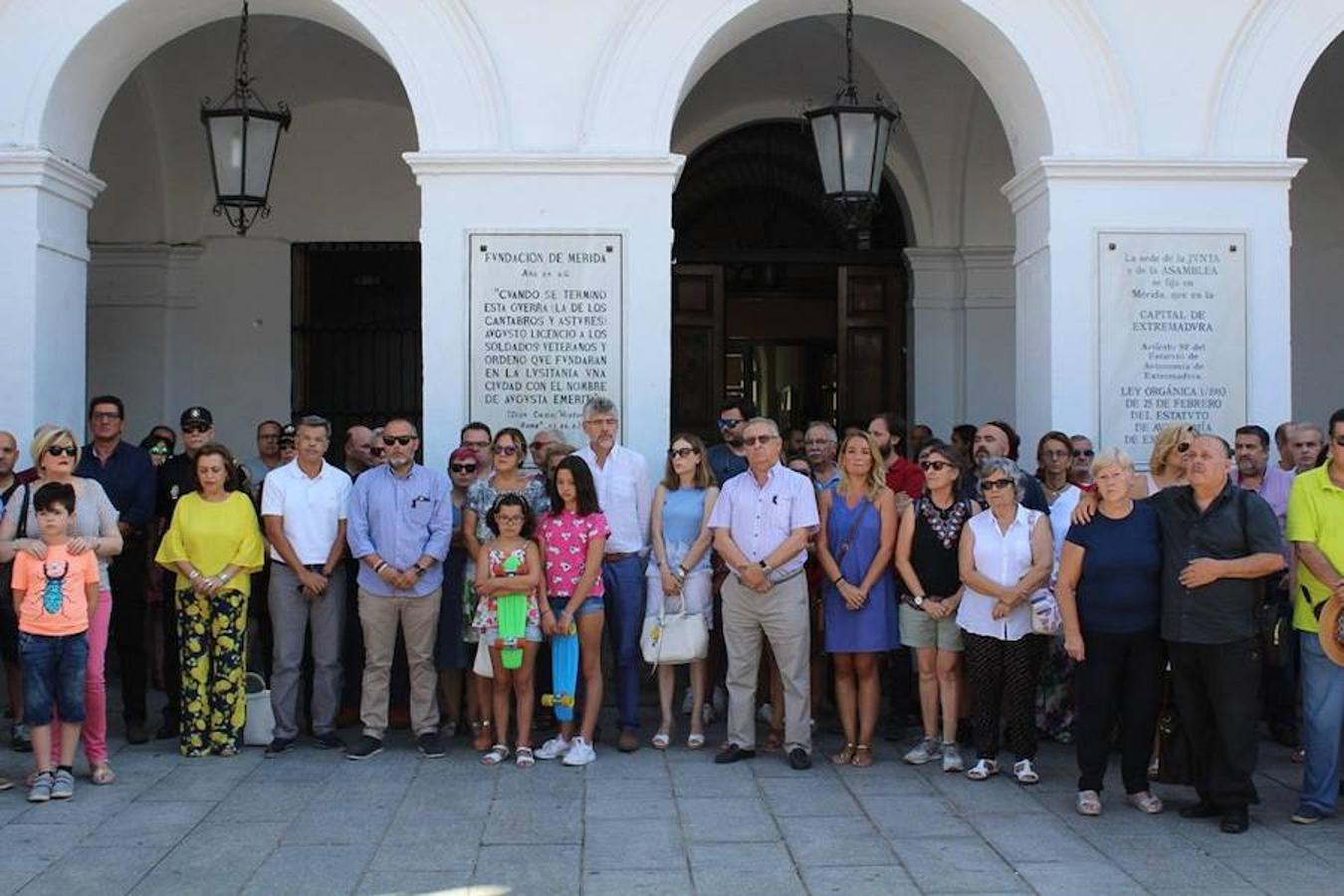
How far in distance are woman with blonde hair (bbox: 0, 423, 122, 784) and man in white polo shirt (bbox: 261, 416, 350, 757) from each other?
78 cm

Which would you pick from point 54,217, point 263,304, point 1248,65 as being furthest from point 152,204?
point 1248,65

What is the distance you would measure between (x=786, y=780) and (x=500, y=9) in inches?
179

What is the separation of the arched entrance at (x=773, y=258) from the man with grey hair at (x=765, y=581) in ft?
15.7

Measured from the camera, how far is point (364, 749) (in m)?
6.73

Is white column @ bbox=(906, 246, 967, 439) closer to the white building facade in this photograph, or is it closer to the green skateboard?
the white building facade

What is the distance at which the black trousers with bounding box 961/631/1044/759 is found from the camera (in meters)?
6.25

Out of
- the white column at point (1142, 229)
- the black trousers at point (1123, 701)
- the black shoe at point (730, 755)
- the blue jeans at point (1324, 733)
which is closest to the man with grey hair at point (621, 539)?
the black shoe at point (730, 755)

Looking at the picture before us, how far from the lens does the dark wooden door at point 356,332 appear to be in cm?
1105

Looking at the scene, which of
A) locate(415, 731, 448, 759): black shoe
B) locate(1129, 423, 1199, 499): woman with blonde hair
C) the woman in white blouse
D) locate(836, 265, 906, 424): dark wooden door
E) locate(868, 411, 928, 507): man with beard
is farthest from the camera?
locate(836, 265, 906, 424): dark wooden door

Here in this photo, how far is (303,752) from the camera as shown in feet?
22.3

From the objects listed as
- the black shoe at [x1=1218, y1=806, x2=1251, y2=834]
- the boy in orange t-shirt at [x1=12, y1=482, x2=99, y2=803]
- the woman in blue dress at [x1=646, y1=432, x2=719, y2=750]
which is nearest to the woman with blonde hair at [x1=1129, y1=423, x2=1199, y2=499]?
the black shoe at [x1=1218, y1=806, x2=1251, y2=834]

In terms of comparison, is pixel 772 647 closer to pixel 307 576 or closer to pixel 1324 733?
pixel 307 576

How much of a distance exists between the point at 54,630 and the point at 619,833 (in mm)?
2661

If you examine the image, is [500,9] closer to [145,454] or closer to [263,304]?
[145,454]
